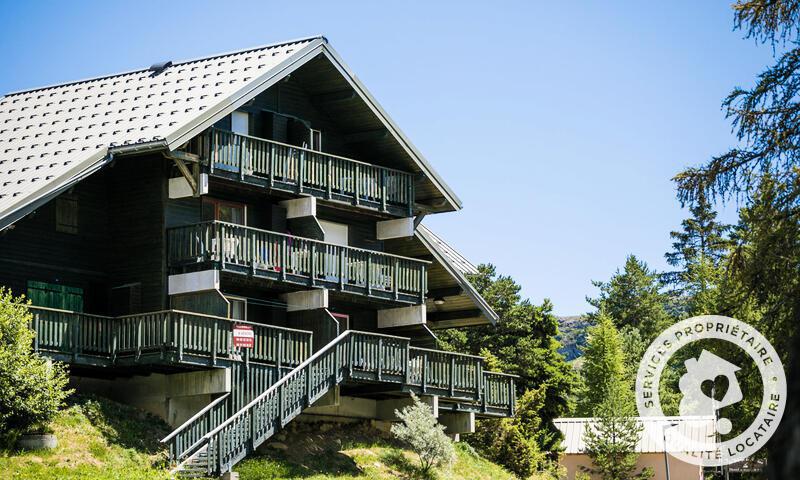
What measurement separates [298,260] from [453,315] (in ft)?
30.3

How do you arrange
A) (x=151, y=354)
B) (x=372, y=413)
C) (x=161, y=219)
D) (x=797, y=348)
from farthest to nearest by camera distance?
1. (x=372, y=413)
2. (x=161, y=219)
3. (x=151, y=354)
4. (x=797, y=348)

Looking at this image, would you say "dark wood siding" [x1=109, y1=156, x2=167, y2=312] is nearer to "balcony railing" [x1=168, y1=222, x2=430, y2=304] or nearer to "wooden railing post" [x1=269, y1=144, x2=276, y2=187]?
"balcony railing" [x1=168, y1=222, x2=430, y2=304]

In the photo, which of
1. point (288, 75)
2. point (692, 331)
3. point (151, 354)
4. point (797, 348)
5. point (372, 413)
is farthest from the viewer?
point (692, 331)

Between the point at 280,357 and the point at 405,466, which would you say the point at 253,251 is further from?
the point at 405,466

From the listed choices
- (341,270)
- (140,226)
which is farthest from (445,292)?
(140,226)

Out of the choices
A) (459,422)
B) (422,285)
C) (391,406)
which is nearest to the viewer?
(391,406)

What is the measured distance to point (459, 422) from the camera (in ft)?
130

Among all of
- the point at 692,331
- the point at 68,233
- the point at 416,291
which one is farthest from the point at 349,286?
the point at 692,331

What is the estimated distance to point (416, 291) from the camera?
1513 inches

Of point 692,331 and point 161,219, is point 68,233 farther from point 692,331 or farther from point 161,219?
point 692,331

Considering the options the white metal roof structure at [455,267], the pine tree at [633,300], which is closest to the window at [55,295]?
the white metal roof structure at [455,267]

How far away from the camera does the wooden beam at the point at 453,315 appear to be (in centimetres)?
4197

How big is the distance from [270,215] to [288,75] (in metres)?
4.09

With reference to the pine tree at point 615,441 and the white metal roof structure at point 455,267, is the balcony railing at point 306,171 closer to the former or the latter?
the white metal roof structure at point 455,267
